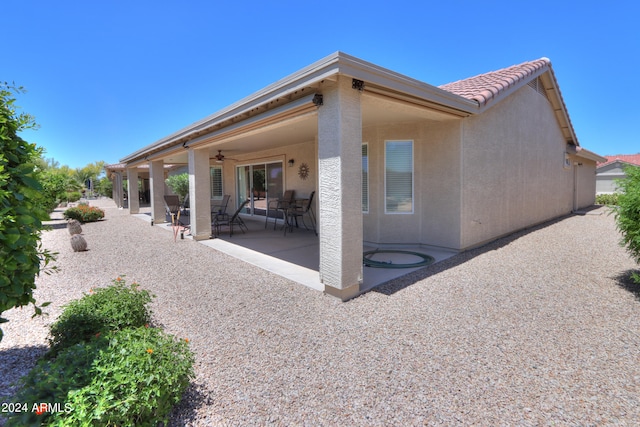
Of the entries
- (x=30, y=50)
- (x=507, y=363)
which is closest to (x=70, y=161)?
(x=30, y=50)

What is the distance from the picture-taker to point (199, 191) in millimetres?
9336

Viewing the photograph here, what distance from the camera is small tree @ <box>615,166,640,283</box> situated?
4637mm

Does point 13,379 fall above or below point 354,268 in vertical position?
below

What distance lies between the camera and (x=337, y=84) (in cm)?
428

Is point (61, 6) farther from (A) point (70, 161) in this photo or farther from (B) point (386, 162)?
(A) point (70, 161)

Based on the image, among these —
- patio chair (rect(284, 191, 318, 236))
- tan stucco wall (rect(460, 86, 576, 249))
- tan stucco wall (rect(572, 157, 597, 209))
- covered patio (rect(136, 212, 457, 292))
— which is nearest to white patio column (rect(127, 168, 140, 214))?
covered patio (rect(136, 212, 457, 292))

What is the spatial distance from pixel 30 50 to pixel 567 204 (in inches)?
860

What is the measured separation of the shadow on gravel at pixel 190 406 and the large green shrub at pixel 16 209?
4.14ft

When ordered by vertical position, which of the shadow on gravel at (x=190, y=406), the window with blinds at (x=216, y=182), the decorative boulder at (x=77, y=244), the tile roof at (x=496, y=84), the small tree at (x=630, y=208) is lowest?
the shadow on gravel at (x=190, y=406)

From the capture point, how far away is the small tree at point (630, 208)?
4637 millimetres

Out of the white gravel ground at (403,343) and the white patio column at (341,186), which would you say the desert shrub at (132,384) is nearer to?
the white gravel ground at (403,343)

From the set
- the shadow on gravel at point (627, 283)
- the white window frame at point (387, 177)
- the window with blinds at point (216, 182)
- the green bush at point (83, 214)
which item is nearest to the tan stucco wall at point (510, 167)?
the white window frame at point (387, 177)

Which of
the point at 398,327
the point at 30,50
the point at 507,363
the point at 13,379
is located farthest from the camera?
the point at 30,50

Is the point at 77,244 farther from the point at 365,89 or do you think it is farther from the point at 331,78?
the point at 365,89
